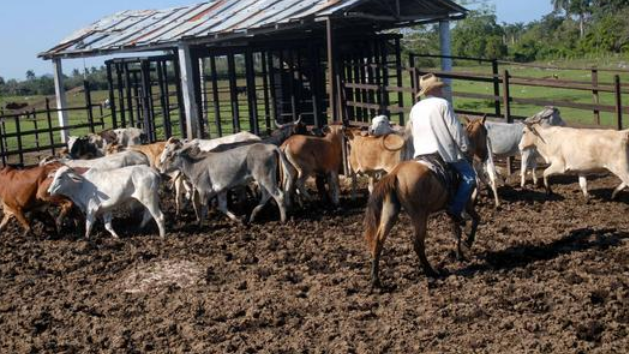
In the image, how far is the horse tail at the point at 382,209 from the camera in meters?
8.05

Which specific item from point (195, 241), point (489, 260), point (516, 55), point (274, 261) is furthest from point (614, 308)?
point (516, 55)

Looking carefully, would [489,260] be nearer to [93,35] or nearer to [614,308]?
[614,308]

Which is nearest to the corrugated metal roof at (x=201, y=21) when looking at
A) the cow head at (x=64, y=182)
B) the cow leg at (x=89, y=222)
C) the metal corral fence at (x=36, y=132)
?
the metal corral fence at (x=36, y=132)

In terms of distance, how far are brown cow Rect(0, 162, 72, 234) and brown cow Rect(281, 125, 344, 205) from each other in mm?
3211

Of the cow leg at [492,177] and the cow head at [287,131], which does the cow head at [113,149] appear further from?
the cow leg at [492,177]

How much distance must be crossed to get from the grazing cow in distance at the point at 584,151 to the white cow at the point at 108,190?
5.42 metres

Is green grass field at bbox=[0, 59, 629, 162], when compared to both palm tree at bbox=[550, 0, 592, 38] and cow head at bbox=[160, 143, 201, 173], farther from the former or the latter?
palm tree at bbox=[550, 0, 592, 38]

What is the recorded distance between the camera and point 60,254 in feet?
35.3

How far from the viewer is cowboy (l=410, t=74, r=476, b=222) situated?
325 inches

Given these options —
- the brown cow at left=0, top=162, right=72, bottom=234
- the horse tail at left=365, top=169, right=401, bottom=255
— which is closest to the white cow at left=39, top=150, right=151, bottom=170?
the brown cow at left=0, top=162, right=72, bottom=234

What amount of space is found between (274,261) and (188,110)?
8.87m

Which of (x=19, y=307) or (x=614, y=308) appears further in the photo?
(x=19, y=307)

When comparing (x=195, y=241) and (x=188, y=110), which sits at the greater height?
(x=188, y=110)

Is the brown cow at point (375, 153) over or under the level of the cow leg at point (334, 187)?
over
